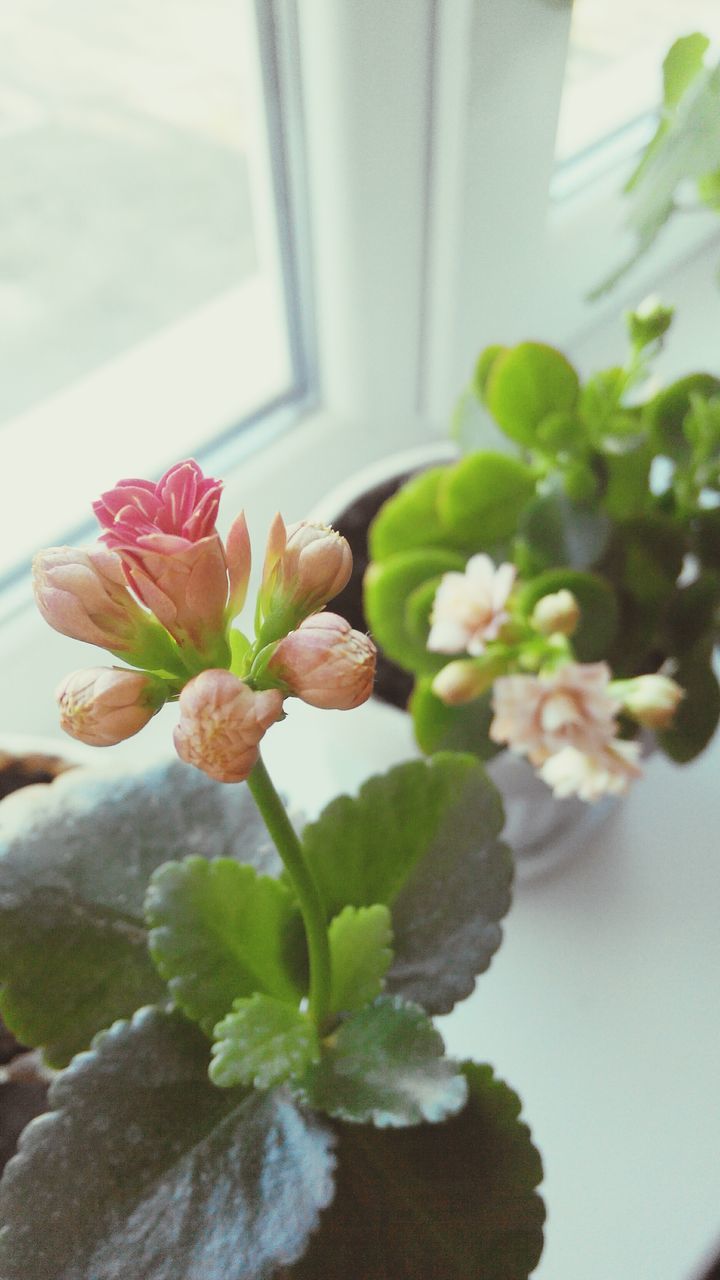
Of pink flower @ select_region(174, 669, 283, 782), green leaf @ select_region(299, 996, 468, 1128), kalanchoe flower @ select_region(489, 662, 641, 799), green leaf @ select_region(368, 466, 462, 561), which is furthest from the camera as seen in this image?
green leaf @ select_region(368, 466, 462, 561)

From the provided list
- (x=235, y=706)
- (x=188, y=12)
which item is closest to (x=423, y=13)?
(x=188, y=12)

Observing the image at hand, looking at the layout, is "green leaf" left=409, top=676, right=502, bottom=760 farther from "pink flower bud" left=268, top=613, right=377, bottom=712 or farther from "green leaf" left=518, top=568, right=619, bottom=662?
"pink flower bud" left=268, top=613, right=377, bottom=712

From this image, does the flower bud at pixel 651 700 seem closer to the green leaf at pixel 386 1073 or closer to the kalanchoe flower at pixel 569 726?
the kalanchoe flower at pixel 569 726

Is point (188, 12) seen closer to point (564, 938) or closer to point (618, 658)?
point (618, 658)

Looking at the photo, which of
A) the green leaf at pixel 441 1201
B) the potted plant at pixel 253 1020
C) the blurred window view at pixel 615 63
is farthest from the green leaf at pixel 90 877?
the blurred window view at pixel 615 63

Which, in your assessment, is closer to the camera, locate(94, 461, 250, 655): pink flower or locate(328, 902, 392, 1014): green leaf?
locate(94, 461, 250, 655): pink flower

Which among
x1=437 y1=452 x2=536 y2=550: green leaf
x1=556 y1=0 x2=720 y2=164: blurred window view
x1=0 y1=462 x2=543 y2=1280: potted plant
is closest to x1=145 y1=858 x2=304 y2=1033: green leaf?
x1=0 y1=462 x2=543 y2=1280: potted plant

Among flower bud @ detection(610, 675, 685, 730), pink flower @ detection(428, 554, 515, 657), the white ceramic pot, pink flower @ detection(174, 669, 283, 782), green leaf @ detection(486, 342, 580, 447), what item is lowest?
the white ceramic pot
